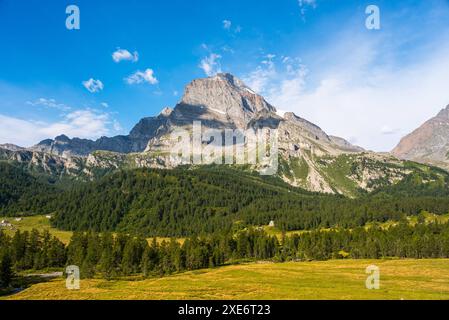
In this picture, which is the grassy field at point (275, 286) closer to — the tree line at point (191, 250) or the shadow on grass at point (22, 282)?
the shadow on grass at point (22, 282)

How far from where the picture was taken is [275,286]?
305ft

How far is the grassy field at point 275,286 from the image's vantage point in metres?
78.3

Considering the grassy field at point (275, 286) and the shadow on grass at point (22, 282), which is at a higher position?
the grassy field at point (275, 286)

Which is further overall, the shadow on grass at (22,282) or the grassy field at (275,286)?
the shadow on grass at (22,282)

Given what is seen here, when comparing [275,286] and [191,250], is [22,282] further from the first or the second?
[275,286]

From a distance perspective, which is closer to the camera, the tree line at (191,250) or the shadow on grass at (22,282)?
the shadow on grass at (22,282)

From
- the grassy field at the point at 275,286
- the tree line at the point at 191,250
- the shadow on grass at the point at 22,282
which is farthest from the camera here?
the tree line at the point at 191,250

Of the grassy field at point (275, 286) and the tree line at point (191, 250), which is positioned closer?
the grassy field at point (275, 286)

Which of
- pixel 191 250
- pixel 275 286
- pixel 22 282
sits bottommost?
pixel 22 282

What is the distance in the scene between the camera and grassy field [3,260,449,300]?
78338 mm

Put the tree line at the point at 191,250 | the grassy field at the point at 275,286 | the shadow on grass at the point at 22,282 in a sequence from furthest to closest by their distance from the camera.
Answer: the tree line at the point at 191,250 → the shadow on grass at the point at 22,282 → the grassy field at the point at 275,286

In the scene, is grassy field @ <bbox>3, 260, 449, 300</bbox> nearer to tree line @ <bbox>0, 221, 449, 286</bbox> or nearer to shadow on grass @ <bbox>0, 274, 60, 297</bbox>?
shadow on grass @ <bbox>0, 274, 60, 297</bbox>

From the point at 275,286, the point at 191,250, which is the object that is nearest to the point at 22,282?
the point at 191,250

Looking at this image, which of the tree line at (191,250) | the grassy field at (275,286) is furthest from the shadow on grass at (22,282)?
the tree line at (191,250)
